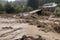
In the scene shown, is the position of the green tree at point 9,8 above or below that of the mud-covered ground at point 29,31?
below

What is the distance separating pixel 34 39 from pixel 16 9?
21.5 meters

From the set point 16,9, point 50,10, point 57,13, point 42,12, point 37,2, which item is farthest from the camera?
point 37,2

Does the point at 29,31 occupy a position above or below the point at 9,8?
above

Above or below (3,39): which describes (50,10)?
below

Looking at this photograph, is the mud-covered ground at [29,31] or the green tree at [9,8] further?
the green tree at [9,8]

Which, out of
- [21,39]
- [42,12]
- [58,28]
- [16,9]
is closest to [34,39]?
[21,39]

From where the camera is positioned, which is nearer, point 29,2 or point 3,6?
point 3,6

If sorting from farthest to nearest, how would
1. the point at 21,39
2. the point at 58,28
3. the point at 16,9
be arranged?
1. the point at 16,9
2. the point at 58,28
3. the point at 21,39

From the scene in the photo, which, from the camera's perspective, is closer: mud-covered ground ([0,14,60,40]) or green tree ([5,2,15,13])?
mud-covered ground ([0,14,60,40])

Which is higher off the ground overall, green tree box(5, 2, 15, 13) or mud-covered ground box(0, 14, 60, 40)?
mud-covered ground box(0, 14, 60, 40)

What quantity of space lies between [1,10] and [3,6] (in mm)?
1104

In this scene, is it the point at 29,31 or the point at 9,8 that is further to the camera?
the point at 9,8

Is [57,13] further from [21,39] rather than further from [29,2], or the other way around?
[21,39]

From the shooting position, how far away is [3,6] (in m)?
27.3
